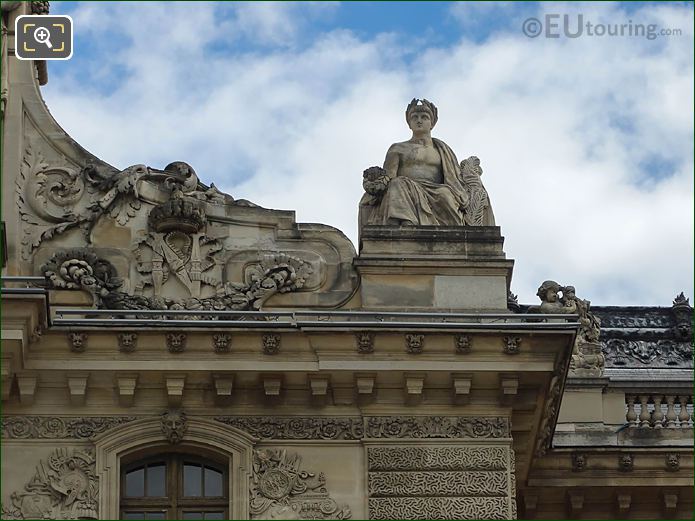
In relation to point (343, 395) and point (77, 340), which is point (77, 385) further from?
point (343, 395)

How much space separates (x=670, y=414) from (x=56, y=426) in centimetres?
987

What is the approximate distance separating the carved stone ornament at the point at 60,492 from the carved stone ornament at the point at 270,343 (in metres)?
2.50

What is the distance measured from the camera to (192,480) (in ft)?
104

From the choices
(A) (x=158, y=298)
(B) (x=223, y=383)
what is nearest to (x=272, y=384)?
(B) (x=223, y=383)

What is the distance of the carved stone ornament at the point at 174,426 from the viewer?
104 ft

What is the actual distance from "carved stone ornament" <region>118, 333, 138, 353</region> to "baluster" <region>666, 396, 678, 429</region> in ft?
29.7

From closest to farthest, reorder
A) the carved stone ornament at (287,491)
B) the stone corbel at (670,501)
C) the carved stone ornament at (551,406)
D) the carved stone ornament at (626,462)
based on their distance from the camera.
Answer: the carved stone ornament at (287,491) < the carved stone ornament at (551,406) < the carved stone ornament at (626,462) < the stone corbel at (670,501)

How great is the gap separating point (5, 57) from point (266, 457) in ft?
22.5

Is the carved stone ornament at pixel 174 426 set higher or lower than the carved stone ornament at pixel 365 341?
lower

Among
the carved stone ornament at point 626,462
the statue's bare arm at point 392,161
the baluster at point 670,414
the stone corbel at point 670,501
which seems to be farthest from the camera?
the baluster at point 670,414

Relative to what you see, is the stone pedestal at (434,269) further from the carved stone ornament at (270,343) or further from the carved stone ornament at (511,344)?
the carved stone ornament at (270,343)

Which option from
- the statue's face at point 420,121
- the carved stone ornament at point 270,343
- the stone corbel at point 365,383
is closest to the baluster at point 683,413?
the statue's face at point 420,121

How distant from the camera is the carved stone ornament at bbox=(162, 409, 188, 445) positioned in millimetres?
31547

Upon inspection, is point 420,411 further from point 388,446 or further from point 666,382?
point 666,382
